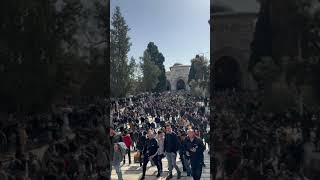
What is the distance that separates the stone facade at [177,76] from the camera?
9331 cm

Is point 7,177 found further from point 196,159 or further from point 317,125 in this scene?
point 317,125

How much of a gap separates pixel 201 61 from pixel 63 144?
184 ft

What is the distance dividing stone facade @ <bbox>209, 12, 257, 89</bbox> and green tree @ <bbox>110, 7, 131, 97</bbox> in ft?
93.0

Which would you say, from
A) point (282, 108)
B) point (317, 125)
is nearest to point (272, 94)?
point (282, 108)

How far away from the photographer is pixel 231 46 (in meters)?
8.26

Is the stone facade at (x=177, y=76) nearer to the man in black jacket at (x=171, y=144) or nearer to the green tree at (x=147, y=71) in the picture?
the green tree at (x=147, y=71)

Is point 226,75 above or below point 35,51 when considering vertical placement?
below

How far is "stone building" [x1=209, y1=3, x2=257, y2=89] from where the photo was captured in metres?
8.16

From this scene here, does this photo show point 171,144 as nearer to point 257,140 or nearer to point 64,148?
point 64,148

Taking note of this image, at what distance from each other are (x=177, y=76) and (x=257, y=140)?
86.4 metres

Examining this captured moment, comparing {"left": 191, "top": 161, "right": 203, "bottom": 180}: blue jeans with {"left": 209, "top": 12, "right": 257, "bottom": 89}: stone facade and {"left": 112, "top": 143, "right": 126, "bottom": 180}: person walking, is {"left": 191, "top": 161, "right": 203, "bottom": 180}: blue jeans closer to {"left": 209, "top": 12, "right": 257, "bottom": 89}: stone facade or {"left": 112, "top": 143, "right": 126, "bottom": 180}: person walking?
{"left": 112, "top": 143, "right": 126, "bottom": 180}: person walking

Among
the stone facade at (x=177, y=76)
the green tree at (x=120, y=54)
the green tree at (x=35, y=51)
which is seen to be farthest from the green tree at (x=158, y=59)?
the green tree at (x=35, y=51)

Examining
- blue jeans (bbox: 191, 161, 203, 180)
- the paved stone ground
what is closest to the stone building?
blue jeans (bbox: 191, 161, 203, 180)

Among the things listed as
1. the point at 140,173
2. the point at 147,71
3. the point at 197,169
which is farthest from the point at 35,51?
the point at 147,71
